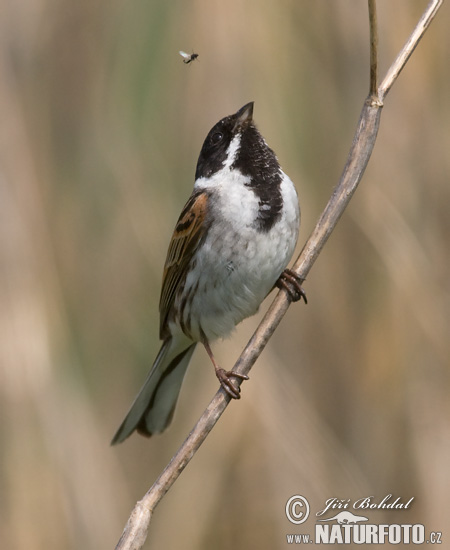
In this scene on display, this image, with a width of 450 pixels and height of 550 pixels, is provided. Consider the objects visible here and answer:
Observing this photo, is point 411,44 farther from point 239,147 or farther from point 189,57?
point 189,57

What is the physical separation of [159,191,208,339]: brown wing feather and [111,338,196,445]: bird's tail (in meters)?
0.10

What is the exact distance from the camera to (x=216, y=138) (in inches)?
124

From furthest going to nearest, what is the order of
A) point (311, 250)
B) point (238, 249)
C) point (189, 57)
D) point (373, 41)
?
point (189, 57) < point (238, 249) < point (311, 250) < point (373, 41)

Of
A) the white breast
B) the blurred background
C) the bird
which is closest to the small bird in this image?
the blurred background

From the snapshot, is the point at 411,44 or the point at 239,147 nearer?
the point at 411,44

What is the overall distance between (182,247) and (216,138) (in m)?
0.46

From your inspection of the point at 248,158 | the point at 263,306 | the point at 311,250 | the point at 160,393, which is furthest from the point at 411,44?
the point at 160,393

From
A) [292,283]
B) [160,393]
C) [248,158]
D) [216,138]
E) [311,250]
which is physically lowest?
[160,393]

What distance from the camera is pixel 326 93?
11.8 ft

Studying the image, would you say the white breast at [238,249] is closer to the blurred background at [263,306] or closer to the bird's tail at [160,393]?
the bird's tail at [160,393]

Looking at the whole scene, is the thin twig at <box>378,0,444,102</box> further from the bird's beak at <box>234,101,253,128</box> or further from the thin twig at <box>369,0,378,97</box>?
the bird's beak at <box>234,101,253,128</box>

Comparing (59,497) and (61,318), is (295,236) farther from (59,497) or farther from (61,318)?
(59,497)

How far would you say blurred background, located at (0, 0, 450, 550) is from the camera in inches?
135

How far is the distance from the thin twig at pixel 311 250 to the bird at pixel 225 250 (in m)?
0.33
